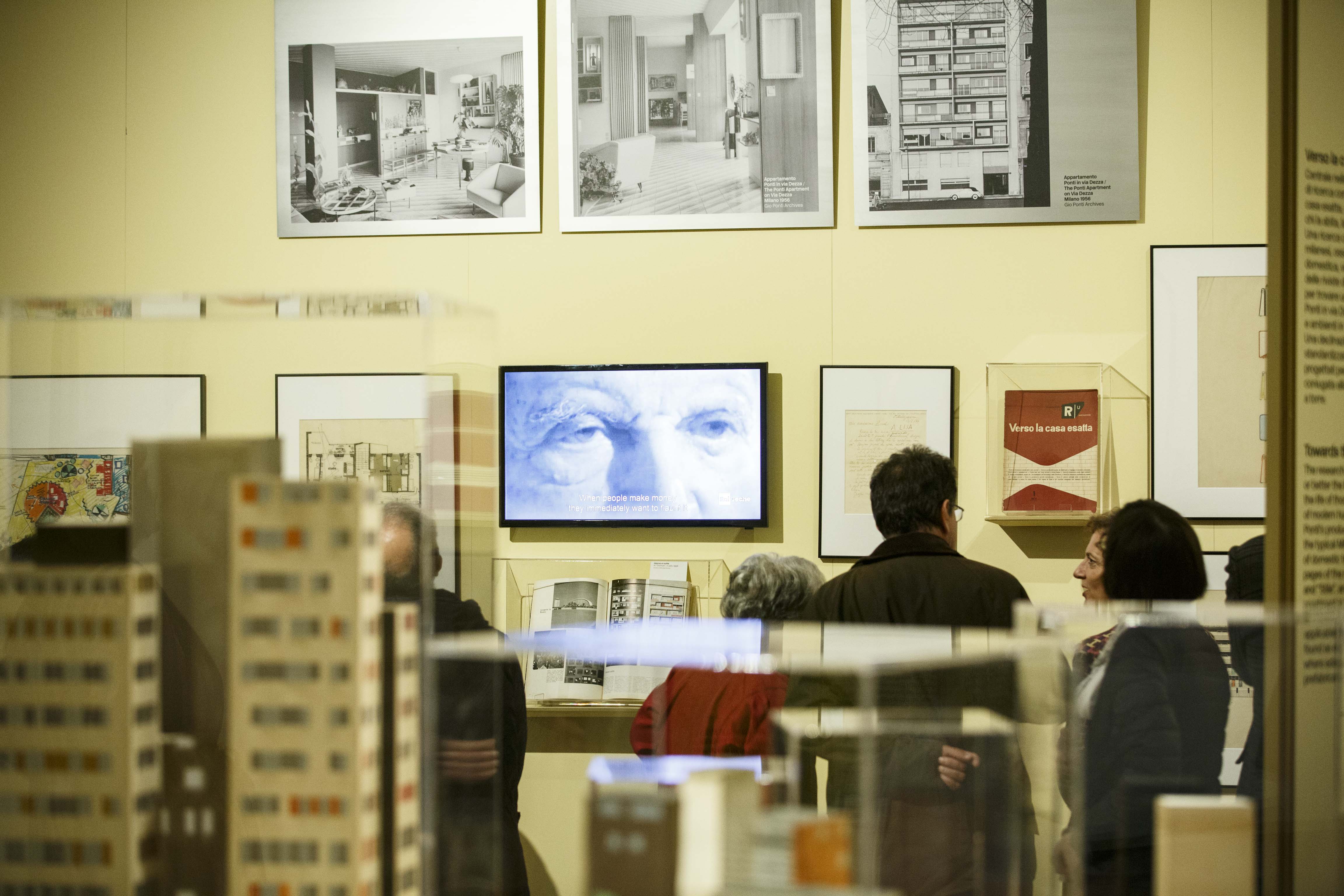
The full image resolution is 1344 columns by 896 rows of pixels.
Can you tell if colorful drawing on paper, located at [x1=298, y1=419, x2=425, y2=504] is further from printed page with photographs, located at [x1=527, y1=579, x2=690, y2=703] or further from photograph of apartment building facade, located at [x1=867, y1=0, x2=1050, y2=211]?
photograph of apartment building facade, located at [x1=867, y1=0, x2=1050, y2=211]

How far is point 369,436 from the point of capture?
1053 mm

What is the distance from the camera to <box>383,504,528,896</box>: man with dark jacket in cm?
102

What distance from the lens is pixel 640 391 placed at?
3.48 meters

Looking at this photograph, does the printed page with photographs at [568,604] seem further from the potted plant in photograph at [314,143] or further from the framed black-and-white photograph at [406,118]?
the potted plant in photograph at [314,143]

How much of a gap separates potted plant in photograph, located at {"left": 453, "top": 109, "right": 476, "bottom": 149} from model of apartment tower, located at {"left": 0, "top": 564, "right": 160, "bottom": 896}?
2863mm

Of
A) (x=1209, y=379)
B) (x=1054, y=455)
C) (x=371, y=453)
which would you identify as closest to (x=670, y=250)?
(x=1054, y=455)

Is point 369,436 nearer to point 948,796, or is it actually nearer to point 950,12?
point 948,796

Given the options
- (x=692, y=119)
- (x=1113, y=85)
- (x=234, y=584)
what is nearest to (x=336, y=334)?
(x=234, y=584)

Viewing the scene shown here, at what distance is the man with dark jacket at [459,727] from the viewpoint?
1022mm

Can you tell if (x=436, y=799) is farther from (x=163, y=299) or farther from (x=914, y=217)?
(x=914, y=217)

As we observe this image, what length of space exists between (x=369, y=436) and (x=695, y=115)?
274 cm

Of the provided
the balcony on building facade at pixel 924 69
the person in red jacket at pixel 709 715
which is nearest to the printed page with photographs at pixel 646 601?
the balcony on building facade at pixel 924 69

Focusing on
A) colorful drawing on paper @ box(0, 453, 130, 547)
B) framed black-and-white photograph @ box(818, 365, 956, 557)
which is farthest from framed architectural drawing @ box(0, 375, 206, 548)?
framed black-and-white photograph @ box(818, 365, 956, 557)

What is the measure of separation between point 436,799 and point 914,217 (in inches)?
114
